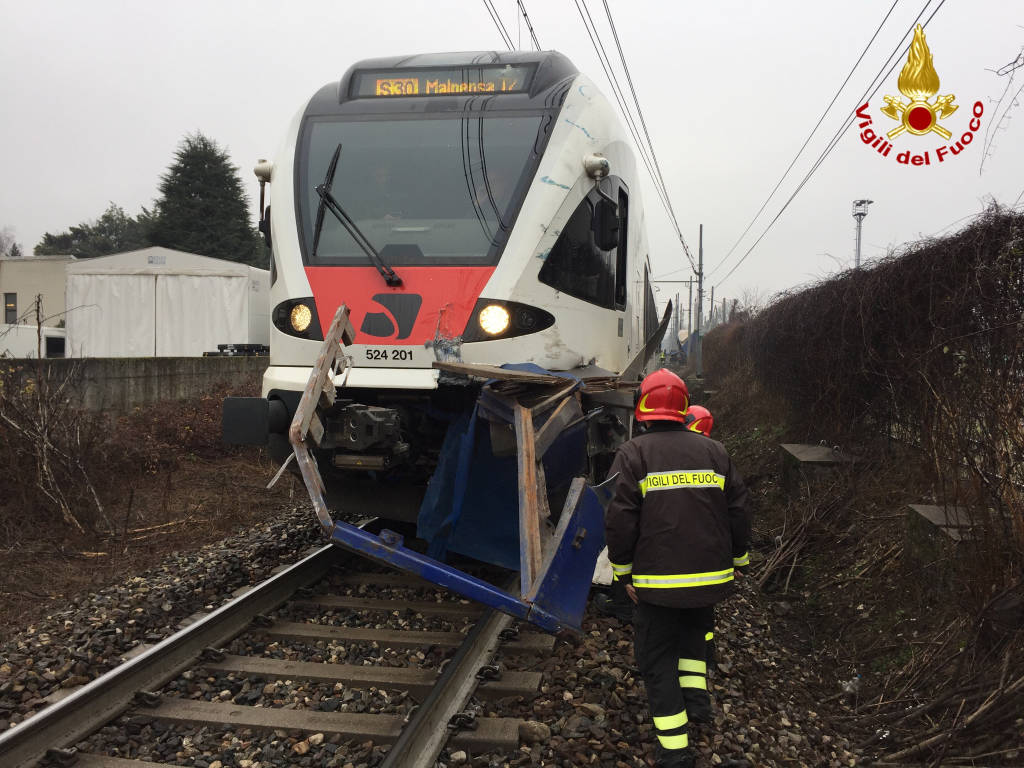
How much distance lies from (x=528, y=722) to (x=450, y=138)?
150 inches

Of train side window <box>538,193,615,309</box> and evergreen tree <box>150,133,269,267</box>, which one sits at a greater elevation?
evergreen tree <box>150,133,269,267</box>

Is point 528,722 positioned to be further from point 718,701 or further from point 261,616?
point 261,616

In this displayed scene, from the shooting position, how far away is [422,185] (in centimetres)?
542

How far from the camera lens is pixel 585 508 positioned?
386cm

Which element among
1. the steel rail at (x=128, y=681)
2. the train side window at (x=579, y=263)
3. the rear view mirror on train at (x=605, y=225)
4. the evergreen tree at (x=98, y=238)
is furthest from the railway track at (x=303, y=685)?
the evergreen tree at (x=98, y=238)

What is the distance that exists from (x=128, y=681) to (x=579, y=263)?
362 centimetres

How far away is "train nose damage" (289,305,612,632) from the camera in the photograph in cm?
354

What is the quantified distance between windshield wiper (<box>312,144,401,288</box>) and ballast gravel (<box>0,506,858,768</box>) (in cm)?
209

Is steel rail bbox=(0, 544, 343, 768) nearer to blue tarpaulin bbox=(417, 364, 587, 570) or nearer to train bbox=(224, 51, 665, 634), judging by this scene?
train bbox=(224, 51, 665, 634)

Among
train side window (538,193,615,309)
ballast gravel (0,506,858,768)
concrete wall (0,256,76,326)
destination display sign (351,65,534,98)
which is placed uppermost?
concrete wall (0,256,76,326)

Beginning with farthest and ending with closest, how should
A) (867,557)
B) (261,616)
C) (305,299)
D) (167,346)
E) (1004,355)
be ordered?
(167,346) → (867,557) → (305,299) → (261,616) → (1004,355)

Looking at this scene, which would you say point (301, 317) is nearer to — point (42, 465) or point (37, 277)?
point (42, 465)

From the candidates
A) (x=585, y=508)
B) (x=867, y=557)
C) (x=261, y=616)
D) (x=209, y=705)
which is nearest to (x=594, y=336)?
(x=585, y=508)

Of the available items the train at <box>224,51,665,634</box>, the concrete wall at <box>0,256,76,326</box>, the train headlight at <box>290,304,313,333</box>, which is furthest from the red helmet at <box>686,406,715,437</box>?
the concrete wall at <box>0,256,76,326</box>
